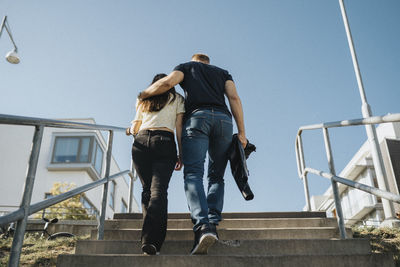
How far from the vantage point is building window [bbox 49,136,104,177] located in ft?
68.4

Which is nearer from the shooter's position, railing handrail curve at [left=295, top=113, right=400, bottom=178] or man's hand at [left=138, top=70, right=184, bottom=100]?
railing handrail curve at [left=295, top=113, right=400, bottom=178]

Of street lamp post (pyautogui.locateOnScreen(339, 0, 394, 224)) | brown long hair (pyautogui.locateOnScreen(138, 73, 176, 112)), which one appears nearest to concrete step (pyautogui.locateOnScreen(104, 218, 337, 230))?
brown long hair (pyautogui.locateOnScreen(138, 73, 176, 112))

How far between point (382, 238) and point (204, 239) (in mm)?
2563

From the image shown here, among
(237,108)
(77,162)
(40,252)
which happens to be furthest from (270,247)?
(77,162)

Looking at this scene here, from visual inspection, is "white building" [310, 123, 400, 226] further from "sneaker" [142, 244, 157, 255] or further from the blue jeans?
"sneaker" [142, 244, 157, 255]

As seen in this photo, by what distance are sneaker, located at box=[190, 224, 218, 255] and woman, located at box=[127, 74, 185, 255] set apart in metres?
0.28

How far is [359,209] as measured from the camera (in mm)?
27781

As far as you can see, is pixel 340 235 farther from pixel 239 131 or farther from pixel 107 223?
pixel 107 223

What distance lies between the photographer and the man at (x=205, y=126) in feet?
10.5

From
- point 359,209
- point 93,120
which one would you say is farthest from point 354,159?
point 93,120

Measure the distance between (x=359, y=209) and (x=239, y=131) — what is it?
1064 inches

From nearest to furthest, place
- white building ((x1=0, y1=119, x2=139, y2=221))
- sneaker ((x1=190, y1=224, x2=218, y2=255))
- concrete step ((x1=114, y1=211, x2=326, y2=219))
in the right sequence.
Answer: sneaker ((x1=190, y1=224, x2=218, y2=255))
concrete step ((x1=114, y1=211, x2=326, y2=219))
white building ((x1=0, y1=119, x2=139, y2=221))

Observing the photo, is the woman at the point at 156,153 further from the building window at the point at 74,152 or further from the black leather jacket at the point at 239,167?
the building window at the point at 74,152

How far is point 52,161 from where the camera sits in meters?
21.0
